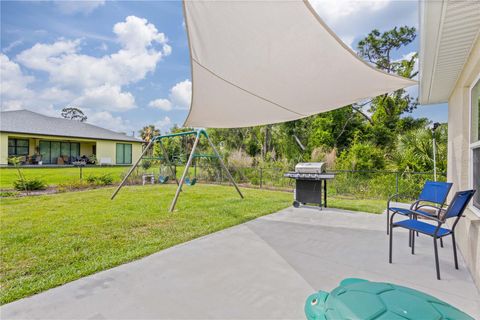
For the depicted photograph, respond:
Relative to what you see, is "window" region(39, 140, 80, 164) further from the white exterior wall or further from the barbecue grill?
the white exterior wall

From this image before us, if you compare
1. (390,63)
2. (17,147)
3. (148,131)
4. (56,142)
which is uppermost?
(390,63)

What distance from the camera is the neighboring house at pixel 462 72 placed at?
7.03 feet

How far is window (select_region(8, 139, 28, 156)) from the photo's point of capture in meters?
16.6

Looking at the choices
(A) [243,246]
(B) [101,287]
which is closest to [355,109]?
(A) [243,246]

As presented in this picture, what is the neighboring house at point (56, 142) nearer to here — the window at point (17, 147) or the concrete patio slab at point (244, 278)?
the window at point (17, 147)

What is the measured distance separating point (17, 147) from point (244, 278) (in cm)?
2075

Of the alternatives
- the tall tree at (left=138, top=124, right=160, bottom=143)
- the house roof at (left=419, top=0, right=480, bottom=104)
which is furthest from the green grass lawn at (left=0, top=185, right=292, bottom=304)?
the tall tree at (left=138, top=124, right=160, bottom=143)

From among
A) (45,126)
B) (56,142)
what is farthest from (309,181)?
(56,142)

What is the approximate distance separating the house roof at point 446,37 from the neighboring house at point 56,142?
Result: 64.8 ft

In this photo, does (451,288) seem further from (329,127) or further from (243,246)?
(329,127)

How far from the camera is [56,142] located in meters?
19.0

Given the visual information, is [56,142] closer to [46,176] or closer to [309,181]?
[46,176]

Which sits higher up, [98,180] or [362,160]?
[362,160]

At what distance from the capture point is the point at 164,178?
336 inches
